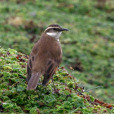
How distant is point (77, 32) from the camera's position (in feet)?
61.1

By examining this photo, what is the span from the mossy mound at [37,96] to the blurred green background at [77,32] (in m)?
3.41

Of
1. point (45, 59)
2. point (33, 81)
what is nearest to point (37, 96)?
point (33, 81)

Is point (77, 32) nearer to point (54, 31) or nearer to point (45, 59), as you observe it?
point (54, 31)

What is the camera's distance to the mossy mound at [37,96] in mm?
6879

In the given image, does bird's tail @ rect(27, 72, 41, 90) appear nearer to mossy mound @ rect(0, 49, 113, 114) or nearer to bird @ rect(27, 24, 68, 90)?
bird @ rect(27, 24, 68, 90)

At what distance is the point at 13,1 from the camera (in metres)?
21.9

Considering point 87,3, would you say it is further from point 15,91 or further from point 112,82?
point 15,91

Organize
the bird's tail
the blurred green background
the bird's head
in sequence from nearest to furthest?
1. the bird's tail
2. the bird's head
3. the blurred green background

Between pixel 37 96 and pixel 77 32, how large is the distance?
11860mm

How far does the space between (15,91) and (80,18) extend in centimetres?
1440

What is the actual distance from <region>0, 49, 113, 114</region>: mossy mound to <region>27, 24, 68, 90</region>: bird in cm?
37

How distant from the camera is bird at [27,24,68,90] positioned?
7.09 m

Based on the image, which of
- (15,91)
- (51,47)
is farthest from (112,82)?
(15,91)

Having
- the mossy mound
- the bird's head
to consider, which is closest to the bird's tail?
the mossy mound
